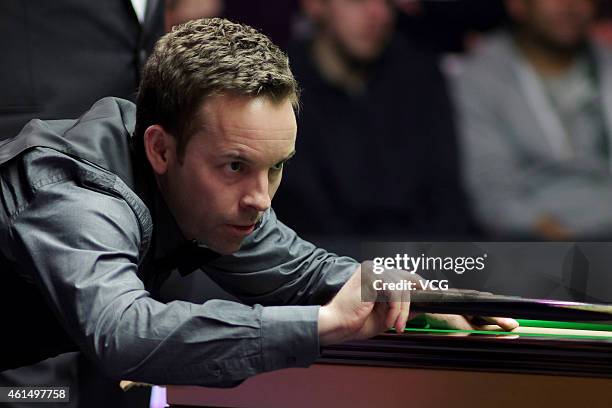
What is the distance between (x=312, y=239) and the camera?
3.32 feet

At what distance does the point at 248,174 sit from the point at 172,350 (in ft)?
0.63

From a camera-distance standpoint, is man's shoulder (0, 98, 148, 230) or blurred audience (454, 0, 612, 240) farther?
man's shoulder (0, 98, 148, 230)

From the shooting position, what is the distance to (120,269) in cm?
81

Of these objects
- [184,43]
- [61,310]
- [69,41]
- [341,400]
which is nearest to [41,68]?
[69,41]

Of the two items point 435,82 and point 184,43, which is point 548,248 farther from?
point 184,43

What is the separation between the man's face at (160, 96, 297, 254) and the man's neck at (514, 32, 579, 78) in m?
0.23

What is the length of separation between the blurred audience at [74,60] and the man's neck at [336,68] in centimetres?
46

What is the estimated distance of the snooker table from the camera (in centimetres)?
92

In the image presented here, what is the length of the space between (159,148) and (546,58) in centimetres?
40

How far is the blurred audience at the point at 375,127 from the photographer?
83 cm

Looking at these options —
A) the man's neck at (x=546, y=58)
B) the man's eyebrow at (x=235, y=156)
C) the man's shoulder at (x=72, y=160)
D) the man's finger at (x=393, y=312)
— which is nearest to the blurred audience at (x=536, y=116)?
the man's neck at (x=546, y=58)

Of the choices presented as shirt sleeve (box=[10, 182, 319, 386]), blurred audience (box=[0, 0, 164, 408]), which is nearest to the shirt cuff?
shirt sleeve (box=[10, 182, 319, 386])

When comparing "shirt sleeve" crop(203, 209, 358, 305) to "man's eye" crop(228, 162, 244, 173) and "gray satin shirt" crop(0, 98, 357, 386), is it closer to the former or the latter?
"gray satin shirt" crop(0, 98, 357, 386)

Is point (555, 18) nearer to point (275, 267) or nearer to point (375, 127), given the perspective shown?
point (375, 127)
